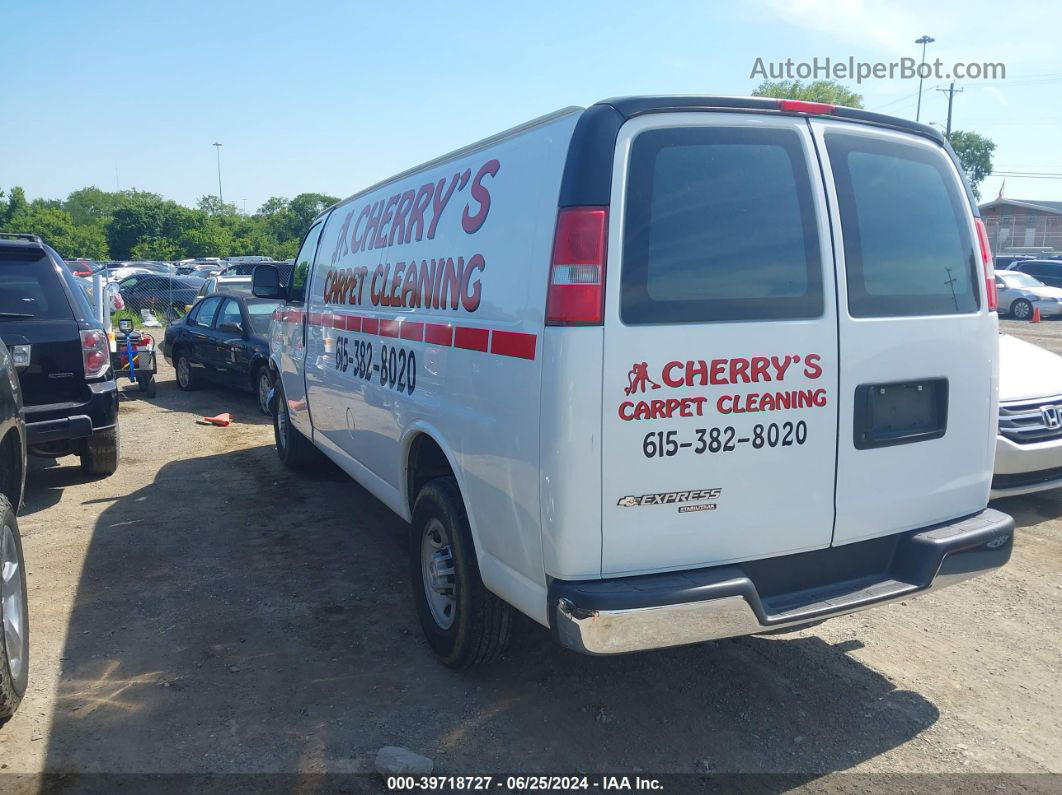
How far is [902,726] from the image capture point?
3.39 meters

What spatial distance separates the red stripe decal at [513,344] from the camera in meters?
2.91

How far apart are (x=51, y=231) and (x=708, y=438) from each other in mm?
62484

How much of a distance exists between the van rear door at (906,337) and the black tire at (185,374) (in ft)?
35.5

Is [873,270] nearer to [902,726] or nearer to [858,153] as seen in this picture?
[858,153]

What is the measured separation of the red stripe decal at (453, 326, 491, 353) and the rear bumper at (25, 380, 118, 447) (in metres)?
4.04

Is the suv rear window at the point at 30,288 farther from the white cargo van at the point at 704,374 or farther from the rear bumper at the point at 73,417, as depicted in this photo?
the white cargo van at the point at 704,374

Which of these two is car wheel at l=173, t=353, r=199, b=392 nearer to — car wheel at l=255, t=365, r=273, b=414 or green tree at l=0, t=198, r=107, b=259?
car wheel at l=255, t=365, r=273, b=414

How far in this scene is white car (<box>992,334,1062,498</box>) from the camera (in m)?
5.50

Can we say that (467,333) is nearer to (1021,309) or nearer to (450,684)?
(450,684)

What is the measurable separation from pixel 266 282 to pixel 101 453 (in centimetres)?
210

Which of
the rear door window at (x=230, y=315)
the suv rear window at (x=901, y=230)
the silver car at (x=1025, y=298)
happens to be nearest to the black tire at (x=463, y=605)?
the suv rear window at (x=901, y=230)

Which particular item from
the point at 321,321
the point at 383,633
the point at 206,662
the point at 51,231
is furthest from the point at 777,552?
the point at 51,231

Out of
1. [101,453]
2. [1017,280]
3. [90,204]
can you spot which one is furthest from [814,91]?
[90,204]

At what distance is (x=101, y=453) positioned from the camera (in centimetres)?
702
